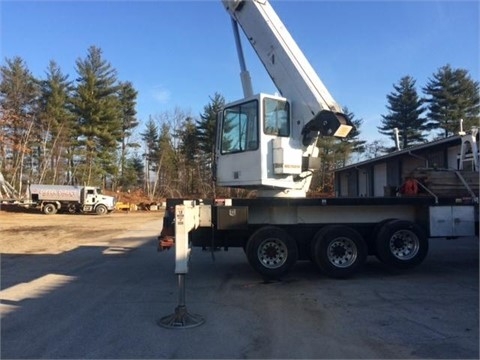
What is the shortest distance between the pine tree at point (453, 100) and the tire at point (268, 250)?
51.0 meters

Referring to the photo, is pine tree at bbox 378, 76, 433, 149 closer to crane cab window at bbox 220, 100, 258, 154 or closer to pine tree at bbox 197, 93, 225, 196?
pine tree at bbox 197, 93, 225, 196

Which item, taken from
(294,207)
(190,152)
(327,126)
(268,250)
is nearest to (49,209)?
(190,152)

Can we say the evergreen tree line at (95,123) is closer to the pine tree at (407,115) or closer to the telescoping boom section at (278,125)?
the pine tree at (407,115)

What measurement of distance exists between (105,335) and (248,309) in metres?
2.30

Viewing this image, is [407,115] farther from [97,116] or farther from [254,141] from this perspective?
[254,141]

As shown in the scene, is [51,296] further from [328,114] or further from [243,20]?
[243,20]

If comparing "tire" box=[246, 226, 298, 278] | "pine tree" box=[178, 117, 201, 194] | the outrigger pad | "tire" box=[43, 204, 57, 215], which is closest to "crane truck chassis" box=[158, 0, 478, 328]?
"tire" box=[246, 226, 298, 278]

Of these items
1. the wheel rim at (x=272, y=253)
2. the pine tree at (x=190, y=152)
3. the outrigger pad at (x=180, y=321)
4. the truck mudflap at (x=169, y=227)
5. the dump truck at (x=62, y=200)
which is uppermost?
the pine tree at (x=190, y=152)

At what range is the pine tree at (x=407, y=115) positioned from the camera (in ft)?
197

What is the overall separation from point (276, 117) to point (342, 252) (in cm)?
319

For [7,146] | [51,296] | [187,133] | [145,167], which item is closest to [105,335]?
[51,296]

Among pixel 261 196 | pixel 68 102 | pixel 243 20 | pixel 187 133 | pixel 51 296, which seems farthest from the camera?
pixel 187 133

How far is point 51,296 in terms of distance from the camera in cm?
886

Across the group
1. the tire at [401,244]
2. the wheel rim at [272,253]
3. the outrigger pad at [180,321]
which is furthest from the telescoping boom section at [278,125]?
the outrigger pad at [180,321]
